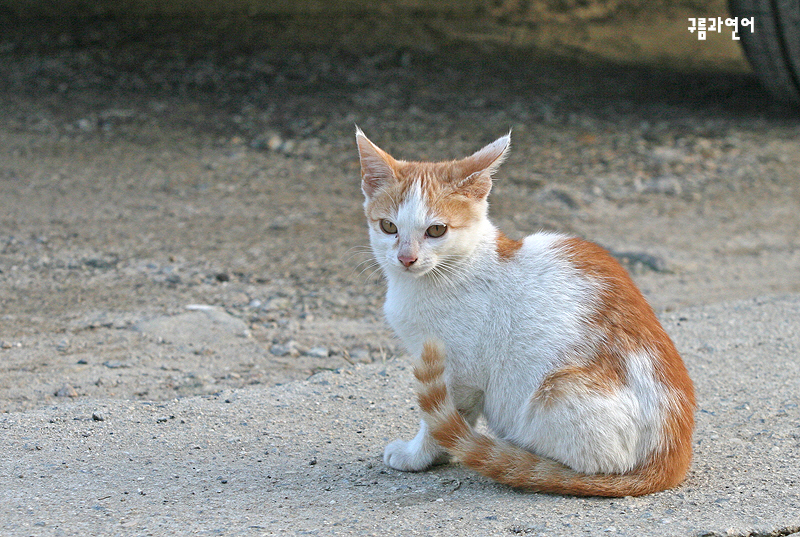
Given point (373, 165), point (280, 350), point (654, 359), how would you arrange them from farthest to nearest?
point (280, 350) → point (373, 165) → point (654, 359)

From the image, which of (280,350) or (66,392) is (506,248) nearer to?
(280,350)

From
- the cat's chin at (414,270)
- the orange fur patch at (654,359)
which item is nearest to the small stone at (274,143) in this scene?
the cat's chin at (414,270)

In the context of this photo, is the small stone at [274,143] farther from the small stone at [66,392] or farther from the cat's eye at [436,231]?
the cat's eye at [436,231]

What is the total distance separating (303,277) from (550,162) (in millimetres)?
3026

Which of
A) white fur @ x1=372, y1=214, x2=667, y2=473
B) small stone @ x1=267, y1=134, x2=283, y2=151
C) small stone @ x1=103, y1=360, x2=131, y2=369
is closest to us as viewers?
white fur @ x1=372, y1=214, x2=667, y2=473

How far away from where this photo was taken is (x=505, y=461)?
288 cm

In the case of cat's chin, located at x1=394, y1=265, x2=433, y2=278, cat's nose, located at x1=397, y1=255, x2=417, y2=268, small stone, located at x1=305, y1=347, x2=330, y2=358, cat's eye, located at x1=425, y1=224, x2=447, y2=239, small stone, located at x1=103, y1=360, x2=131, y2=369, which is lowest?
small stone, located at x1=305, y1=347, x2=330, y2=358

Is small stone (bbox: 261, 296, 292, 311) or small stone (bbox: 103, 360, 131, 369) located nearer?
small stone (bbox: 103, 360, 131, 369)

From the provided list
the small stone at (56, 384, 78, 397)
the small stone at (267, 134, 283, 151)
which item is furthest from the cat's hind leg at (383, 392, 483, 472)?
the small stone at (267, 134, 283, 151)

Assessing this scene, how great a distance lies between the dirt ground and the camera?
4.62 meters

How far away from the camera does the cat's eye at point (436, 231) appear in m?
3.11

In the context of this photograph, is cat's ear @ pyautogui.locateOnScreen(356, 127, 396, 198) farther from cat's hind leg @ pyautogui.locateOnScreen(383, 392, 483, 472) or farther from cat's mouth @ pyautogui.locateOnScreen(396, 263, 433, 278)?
cat's hind leg @ pyautogui.locateOnScreen(383, 392, 483, 472)

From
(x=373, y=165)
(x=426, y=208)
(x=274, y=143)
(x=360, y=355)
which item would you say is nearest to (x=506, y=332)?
(x=426, y=208)

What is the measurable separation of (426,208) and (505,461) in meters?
0.97
